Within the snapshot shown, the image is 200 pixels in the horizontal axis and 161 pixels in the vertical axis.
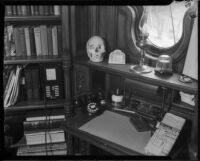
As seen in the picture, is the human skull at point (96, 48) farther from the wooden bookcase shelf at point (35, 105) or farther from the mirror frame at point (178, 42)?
the wooden bookcase shelf at point (35, 105)

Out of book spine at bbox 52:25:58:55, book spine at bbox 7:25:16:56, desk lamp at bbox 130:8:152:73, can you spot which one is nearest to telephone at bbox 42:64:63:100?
book spine at bbox 52:25:58:55

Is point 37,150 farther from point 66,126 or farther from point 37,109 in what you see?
→ point 66,126

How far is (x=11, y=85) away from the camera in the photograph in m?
1.78

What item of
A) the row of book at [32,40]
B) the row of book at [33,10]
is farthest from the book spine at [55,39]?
the row of book at [33,10]

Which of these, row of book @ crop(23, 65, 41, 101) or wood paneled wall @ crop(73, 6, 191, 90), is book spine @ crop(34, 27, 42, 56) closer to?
row of book @ crop(23, 65, 41, 101)

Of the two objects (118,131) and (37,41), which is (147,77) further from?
(37,41)

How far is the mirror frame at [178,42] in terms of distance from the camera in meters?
1.41

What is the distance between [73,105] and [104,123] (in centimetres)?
31

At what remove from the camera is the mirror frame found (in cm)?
141

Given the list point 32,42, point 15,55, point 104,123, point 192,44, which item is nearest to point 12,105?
point 15,55

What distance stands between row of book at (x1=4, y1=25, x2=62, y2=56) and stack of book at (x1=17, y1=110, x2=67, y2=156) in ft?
1.48

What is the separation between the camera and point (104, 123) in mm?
1570

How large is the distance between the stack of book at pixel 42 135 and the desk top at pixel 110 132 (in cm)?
26

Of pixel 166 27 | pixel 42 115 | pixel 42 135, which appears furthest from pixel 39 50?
pixel 166 27
